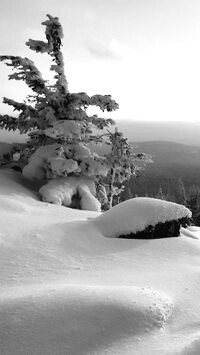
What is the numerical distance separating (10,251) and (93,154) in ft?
35.6

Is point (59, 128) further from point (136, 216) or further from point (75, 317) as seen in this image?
point (75, 317)

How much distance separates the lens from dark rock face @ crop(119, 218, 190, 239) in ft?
31.8

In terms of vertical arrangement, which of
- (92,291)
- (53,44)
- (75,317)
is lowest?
(75,317)

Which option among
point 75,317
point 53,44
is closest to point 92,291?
point 75,317

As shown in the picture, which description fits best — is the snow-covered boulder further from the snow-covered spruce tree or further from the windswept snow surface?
the windswept snow surface

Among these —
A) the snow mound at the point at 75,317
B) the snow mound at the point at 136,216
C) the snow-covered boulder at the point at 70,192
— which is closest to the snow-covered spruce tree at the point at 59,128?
the snow-covered boulder at the point at 70,192

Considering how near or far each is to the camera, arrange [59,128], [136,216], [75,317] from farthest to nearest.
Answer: [59,128]
[136,216]
[75,317]

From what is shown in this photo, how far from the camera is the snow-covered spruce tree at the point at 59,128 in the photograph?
1598cm

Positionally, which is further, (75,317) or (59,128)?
(59,128)

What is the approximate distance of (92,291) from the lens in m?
5.78

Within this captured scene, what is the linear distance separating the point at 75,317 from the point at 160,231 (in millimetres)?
5399

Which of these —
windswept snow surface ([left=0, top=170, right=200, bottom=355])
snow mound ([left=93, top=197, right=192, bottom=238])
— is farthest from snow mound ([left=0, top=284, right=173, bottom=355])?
snow mound ([left=93, top=197, right=192, bottom=238])

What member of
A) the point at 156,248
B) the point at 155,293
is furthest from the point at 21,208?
the point at 155,293

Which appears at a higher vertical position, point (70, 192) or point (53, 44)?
point (53, 44)
